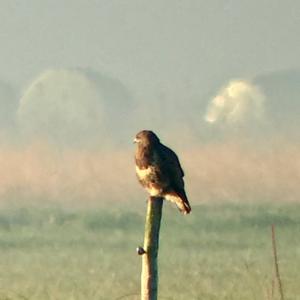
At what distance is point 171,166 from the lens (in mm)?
14352

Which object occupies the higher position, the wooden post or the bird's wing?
the bird's wing

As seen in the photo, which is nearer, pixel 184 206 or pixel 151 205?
pixel 151 205

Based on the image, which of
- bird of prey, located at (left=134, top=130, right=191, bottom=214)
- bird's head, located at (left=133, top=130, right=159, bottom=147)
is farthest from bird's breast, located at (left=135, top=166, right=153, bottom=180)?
bird's head, located at (left=133, top=130, right=159, bottom=147)

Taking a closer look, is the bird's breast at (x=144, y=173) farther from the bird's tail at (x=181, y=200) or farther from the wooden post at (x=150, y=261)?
the wooden post at (x=150, y=261)

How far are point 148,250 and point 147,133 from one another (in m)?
3.71

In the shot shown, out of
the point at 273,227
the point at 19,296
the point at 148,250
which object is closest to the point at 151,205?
the point at 148,250

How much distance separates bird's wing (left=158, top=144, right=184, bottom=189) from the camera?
46.4 ft

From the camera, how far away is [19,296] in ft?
45.1

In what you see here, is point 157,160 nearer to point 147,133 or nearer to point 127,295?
point 147,133

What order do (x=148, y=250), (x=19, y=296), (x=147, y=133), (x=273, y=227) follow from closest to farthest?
(x=148, y=250), (x=273, y=227), (x=19, y=296), (x=147, y=133)

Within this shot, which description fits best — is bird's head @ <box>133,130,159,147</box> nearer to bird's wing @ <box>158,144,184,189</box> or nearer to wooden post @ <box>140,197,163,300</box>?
bird's wing @ <box>158,144,184,189</box>

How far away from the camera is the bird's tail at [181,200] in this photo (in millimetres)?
13687

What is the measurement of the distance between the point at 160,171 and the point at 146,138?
967 mm

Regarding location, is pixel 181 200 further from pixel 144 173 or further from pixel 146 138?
pixel 146 138
